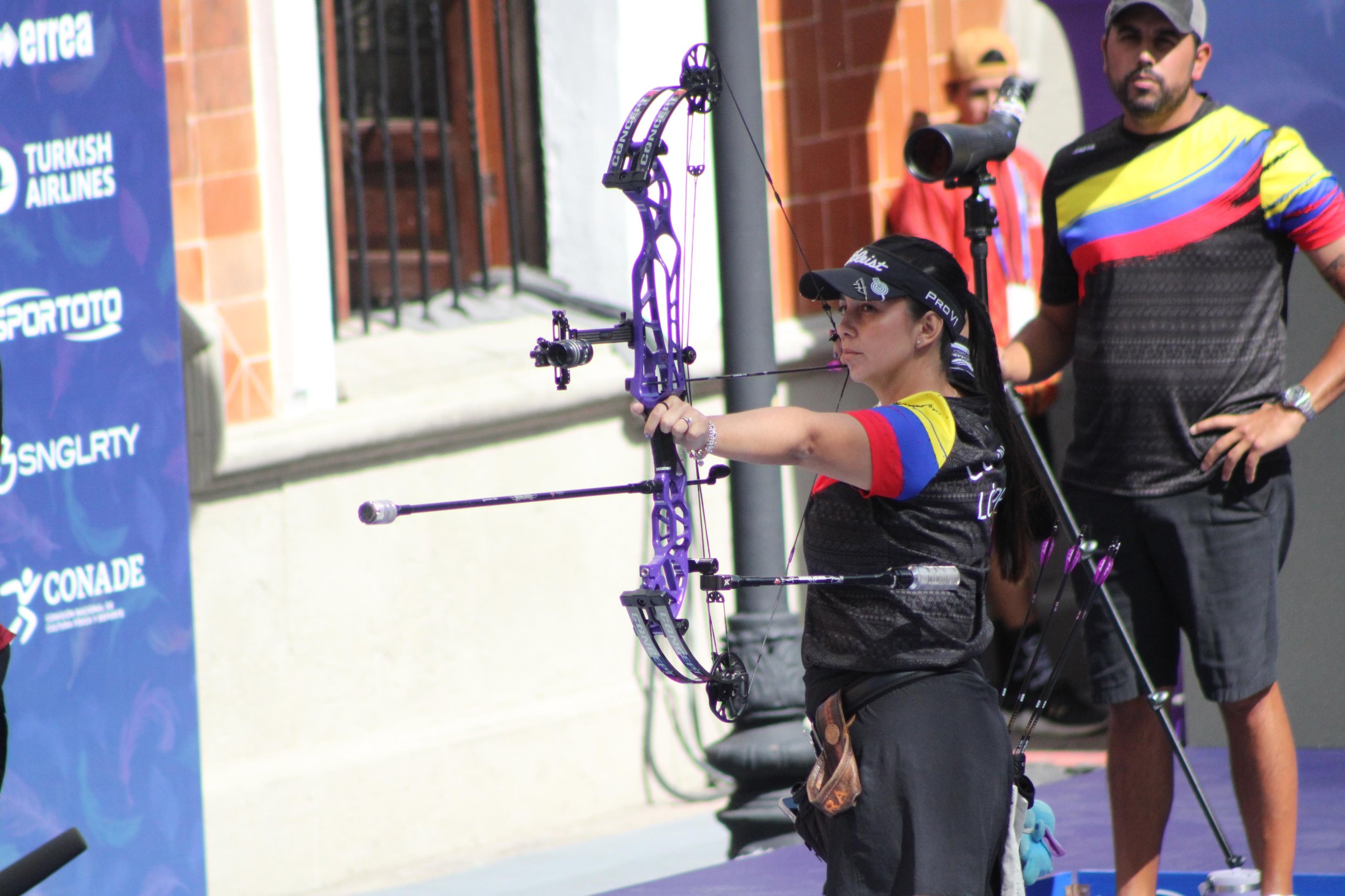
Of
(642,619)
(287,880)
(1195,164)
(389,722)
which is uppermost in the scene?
(1195,164)

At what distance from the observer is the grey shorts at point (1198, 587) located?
11.5 feet

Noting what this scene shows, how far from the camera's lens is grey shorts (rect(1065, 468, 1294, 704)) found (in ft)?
11.5

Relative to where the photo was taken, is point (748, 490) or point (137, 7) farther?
point (748, 490)

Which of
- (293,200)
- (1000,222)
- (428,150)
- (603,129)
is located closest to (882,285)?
(293,200)

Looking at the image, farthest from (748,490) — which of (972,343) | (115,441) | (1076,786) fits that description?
(972,343)

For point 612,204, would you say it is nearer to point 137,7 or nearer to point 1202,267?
point 137,7

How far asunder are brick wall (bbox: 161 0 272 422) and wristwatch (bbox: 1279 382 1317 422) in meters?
2.91

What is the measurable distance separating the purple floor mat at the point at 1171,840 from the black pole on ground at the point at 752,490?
406mm

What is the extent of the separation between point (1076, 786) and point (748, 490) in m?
1.16

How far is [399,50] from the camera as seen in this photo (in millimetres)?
6348

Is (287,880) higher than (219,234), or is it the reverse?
(219,234)

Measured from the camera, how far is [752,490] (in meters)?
4.87

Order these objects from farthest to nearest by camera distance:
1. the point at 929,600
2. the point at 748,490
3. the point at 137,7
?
the point at 748,490
the point at 137,7
the point at 929,600

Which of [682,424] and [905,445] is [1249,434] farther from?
[682,424]
